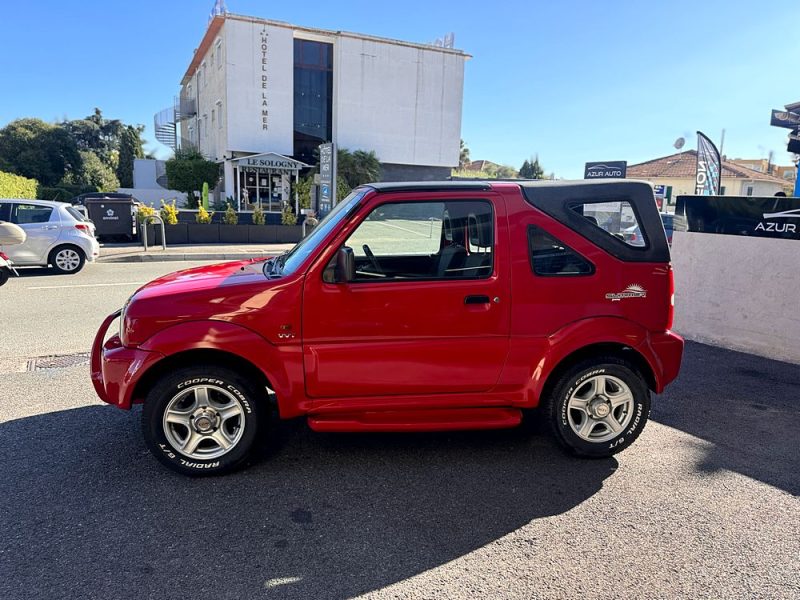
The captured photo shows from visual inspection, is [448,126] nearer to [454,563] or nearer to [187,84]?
[187,84]

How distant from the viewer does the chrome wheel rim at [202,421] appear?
3.48 meters

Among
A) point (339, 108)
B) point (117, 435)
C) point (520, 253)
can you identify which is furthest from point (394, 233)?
point (339, 108)

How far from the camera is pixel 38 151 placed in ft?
169

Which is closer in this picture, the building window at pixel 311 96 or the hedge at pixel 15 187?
the hedge at pixel 15 187

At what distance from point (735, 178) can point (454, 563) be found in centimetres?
5373

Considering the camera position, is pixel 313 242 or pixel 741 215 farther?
pixel 741 215

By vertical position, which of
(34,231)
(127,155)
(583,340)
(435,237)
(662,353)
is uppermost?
(127,155)

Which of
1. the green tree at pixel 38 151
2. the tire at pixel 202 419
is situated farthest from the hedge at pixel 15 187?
the tire at pixel 202 419

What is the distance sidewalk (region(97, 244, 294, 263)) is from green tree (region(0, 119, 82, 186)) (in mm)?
43287

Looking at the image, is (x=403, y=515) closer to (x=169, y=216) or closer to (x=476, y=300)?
(x=476, y=300)

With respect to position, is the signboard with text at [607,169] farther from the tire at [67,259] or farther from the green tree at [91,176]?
the green tree at [91,176]

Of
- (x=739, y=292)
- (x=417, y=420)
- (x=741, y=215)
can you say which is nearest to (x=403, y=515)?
(x=417, y=420)

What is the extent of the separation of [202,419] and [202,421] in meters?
0.01

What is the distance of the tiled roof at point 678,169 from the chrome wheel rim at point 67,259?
4380 cm
